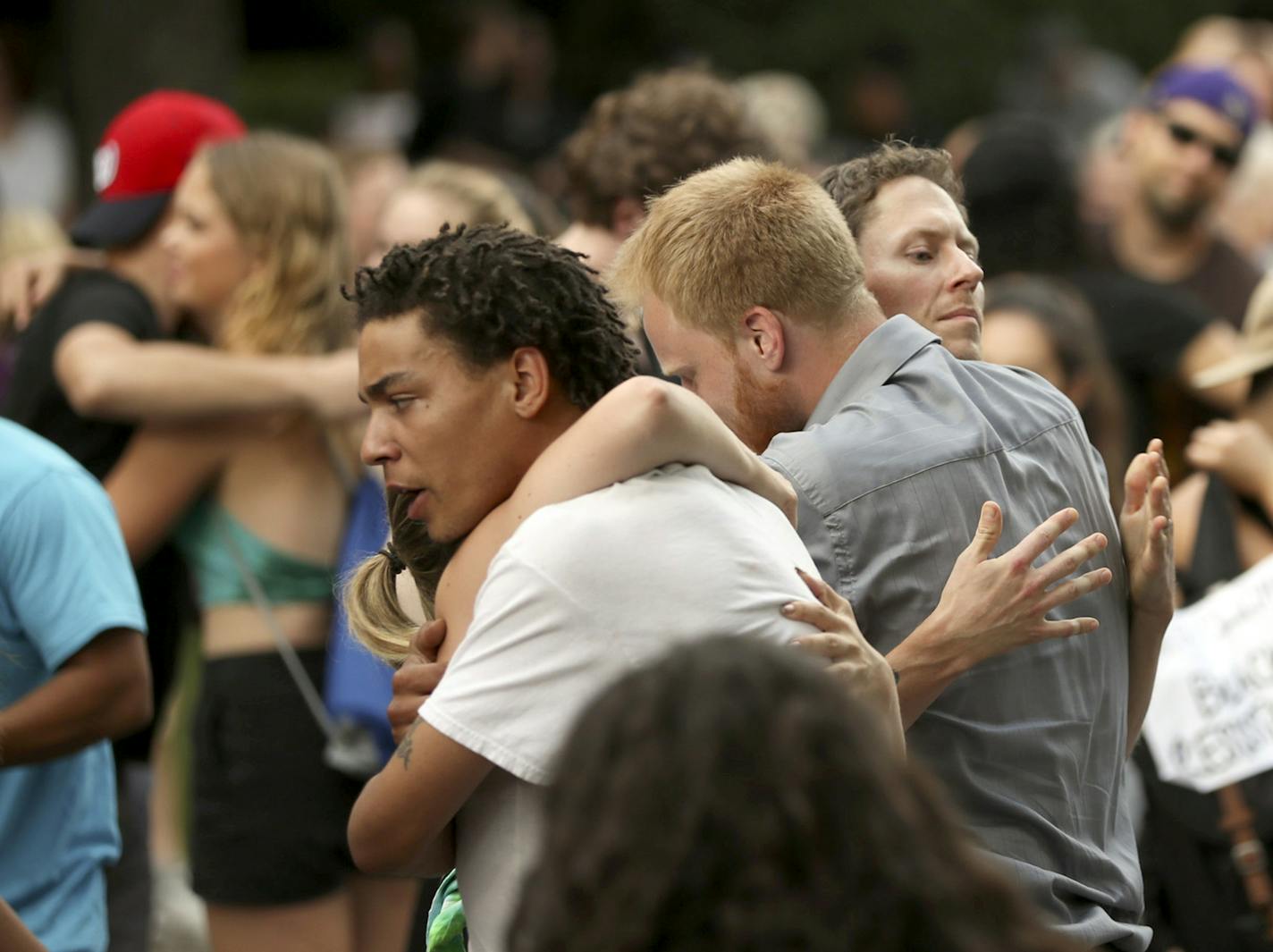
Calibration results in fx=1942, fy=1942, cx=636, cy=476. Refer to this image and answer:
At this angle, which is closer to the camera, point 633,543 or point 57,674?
point 633,543

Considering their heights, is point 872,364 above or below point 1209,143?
above

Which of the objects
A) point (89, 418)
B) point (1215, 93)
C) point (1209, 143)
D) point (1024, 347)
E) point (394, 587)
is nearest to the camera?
point (394, 587)

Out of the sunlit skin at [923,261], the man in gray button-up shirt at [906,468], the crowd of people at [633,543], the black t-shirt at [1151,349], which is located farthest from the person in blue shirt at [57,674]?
the black t-shirt at [1151,349]

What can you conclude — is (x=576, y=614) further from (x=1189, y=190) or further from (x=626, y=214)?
(x=1189, y=190)

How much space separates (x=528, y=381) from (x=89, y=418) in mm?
2351

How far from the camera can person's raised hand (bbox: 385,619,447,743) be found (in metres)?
2.36

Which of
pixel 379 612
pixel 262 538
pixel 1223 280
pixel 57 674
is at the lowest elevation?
pixel 262 538

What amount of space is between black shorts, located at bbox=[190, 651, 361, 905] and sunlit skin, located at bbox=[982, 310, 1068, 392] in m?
1.74

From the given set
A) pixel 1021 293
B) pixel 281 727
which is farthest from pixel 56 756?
pixel 1021 293

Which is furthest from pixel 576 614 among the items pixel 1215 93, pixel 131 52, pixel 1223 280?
pixel 131 52

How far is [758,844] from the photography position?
1.42 m

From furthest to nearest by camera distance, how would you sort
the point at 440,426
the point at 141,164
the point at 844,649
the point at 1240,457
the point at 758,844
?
the point at 141,164 < the point at 1240,457 < the point at 440,426 < the point at 844,649 < the point at 758,844

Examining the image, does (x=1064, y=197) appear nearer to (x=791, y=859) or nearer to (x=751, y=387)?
(x=751, y=387)

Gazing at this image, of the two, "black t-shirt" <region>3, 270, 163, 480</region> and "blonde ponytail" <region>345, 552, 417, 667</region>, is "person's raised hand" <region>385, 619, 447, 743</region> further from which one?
"black t-shirt" <region>3, 270, 163, 480</region>
